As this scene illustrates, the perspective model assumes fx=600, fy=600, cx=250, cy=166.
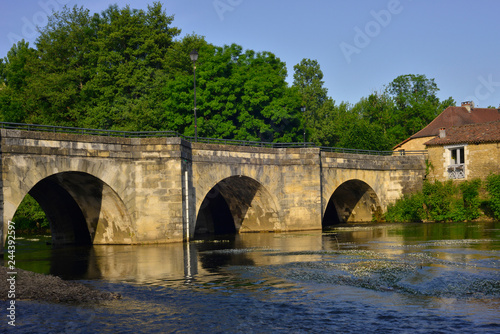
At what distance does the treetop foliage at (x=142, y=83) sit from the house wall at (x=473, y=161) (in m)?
13.2

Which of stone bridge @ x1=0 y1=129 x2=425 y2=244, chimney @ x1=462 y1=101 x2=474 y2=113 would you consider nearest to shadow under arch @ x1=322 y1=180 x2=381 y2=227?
stone bridge @ x1=0 y1=129 x2=425 y2=244

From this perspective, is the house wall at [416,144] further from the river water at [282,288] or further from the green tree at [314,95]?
the river water at [282,288]

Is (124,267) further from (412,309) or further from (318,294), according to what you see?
(412,309)

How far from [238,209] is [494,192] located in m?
17.1

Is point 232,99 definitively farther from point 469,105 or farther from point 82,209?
point 469,105

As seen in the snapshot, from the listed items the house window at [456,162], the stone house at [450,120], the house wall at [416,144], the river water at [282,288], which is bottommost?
the river water at [282,288]

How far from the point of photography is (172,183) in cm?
2836

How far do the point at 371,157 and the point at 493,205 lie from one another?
867cm

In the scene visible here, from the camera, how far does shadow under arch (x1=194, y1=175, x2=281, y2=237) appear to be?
1425 inches

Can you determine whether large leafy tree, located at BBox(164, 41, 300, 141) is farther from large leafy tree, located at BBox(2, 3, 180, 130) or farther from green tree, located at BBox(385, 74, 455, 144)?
green tree, located at BBox(385, 74, 455, 144)

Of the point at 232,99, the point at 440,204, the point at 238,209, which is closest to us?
the point at 238,209

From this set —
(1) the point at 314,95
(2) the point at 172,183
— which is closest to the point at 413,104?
(1) the point at 314,95

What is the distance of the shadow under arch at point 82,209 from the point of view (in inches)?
1088

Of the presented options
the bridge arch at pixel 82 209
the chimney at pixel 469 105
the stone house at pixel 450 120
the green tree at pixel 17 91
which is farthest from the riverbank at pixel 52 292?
the chimney at pixel 469 105
